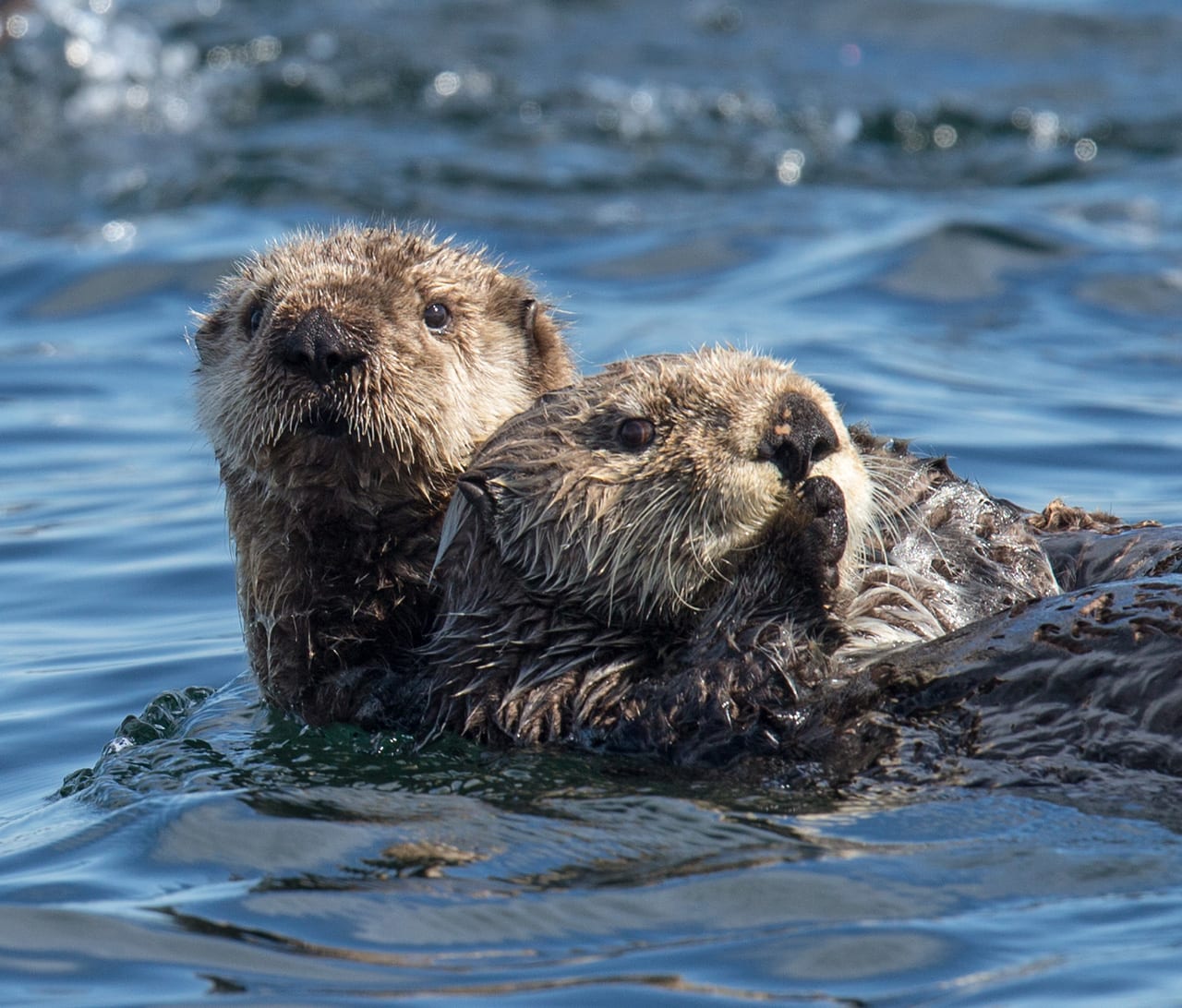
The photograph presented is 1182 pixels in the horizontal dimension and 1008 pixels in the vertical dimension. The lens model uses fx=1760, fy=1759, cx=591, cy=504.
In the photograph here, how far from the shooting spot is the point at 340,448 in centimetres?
489

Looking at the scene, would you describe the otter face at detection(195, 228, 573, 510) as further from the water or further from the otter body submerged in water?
the water

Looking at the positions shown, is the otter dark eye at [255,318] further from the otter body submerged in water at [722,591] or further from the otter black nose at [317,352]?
the otter body submerged in water at [722,591]

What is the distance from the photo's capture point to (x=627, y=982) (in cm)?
350

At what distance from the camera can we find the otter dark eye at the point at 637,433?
4641mm

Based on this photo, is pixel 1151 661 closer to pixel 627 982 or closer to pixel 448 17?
pixel 627 982

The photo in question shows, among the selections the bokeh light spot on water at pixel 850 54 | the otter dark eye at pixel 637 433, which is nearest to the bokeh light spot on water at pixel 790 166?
the bokeh light spot on water at pixel 850 54

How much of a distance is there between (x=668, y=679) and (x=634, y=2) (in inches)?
703

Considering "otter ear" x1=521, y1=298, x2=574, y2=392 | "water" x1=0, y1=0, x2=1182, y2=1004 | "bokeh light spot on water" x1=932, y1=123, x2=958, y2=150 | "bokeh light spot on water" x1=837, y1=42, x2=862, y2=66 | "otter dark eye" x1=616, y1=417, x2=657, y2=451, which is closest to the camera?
"water" x1=0, y1=0, x2=1182, y2=1004

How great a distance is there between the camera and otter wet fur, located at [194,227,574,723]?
192 inches

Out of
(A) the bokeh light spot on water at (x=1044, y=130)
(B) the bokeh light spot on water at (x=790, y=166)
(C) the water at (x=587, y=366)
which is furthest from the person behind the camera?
(A) the bokeh light spot on water at (x=1044, y=130)

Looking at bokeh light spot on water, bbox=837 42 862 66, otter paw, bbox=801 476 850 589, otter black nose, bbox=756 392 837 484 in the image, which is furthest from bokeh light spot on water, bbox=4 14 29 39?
otter paw, bbox=801 476 850 589

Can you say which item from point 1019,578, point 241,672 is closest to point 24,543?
point 241,672

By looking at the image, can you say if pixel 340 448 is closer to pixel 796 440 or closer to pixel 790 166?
pixel 796 440

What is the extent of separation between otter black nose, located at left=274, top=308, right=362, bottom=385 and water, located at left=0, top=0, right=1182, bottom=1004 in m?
1.04
